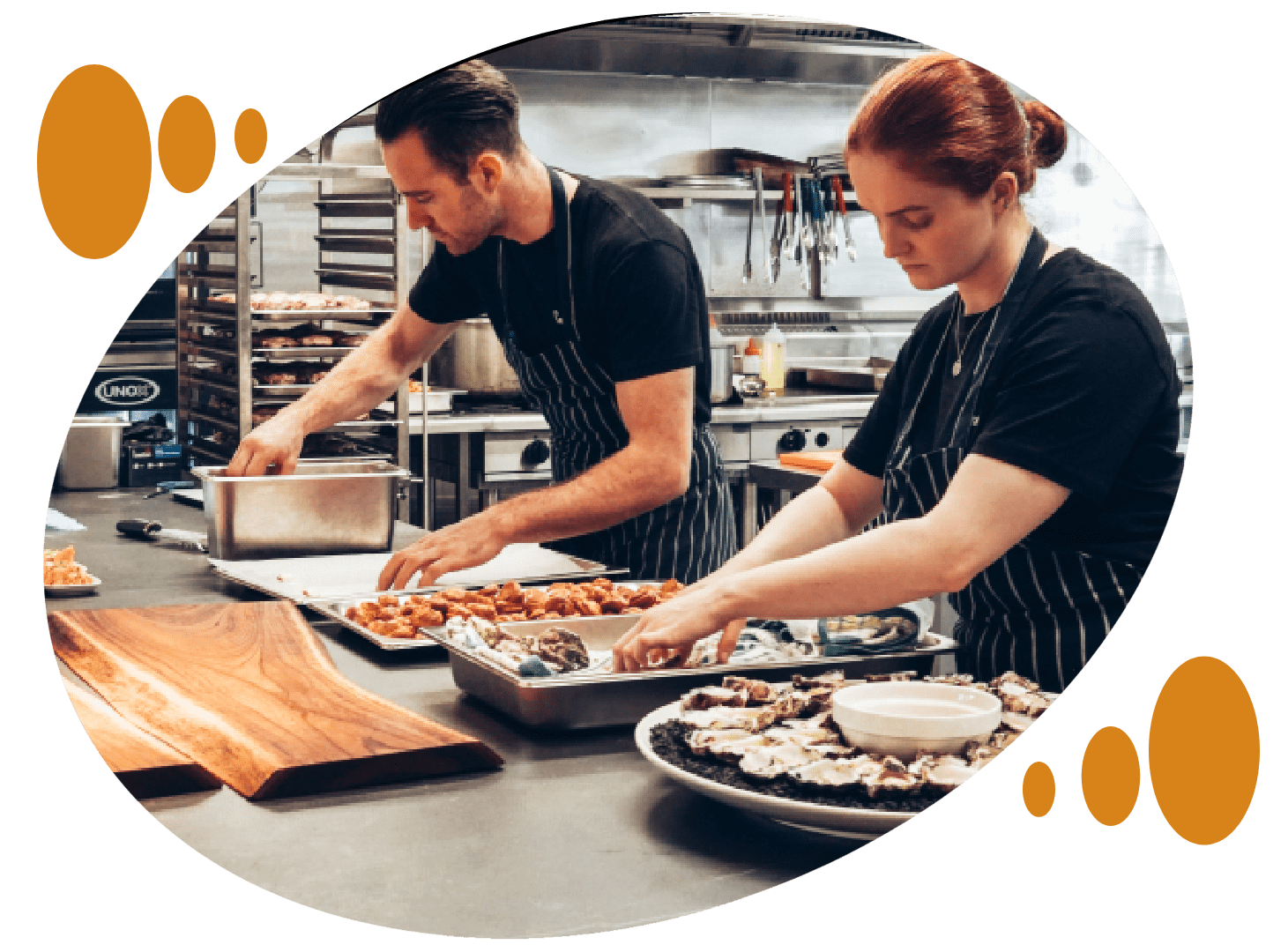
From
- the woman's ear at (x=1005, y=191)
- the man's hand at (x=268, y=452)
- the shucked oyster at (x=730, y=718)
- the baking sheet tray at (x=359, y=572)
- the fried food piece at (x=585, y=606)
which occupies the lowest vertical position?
the baking sheet tray at (x=359, y=572)

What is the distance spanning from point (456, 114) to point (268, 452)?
23.3 inches

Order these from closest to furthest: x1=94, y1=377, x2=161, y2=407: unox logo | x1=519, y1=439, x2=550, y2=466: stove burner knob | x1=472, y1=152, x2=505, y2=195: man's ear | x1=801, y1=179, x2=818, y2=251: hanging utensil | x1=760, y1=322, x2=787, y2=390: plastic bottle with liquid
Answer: x1=472, y1=152, x2=505, y2=195: man's ear → x1=519, y1=439, x2=550, y2=466: stove burner knob → x1=94, y1=377, x2=161, y2=407: unox logo → x1=760, y1=322, x2=787, y2=390: plastic bottle with liquid → x1=801, y1=179, x2=818, y2=251: hanging utensil

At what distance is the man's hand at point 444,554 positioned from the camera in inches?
59.2

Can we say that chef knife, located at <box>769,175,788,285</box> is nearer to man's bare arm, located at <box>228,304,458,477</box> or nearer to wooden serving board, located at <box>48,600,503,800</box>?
man's bare arm, located at <box>228,304,458,477</box>

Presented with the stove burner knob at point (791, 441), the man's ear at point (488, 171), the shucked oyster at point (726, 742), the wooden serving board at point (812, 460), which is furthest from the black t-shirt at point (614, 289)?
the stove burner knob at point (791, 441)

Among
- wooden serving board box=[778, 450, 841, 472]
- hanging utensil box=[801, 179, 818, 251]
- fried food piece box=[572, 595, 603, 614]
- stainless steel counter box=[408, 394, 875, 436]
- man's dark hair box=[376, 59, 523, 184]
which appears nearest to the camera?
fried food piece box=[572, 595, 603, 614]

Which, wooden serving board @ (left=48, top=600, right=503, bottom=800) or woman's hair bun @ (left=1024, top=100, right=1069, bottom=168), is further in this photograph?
woman's hair bun @ (left=1024, top=100, right=1069, bottom=168)

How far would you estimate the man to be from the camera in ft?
4.98

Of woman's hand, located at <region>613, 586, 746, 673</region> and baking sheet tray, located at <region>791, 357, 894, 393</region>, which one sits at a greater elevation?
baking sheet tray, located at <region>791, 357, 894, 393</region>

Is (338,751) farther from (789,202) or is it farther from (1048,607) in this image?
(789,202)

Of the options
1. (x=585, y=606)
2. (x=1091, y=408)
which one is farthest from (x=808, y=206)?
(x=1091, y=408)

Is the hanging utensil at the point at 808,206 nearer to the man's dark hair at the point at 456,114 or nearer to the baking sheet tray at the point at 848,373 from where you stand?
the baking sheet tray at the point at 848,373

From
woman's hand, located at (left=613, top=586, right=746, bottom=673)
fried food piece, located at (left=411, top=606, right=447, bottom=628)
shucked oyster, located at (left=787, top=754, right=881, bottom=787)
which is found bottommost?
fried food piece, located at (left=411, top=606, right=447, bottom=628)

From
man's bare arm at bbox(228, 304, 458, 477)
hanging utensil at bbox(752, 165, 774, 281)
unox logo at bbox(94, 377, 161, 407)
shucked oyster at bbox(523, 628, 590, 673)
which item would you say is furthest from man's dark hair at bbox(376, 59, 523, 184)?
hanging utensil at bbox(752, 165, 774, 281)
